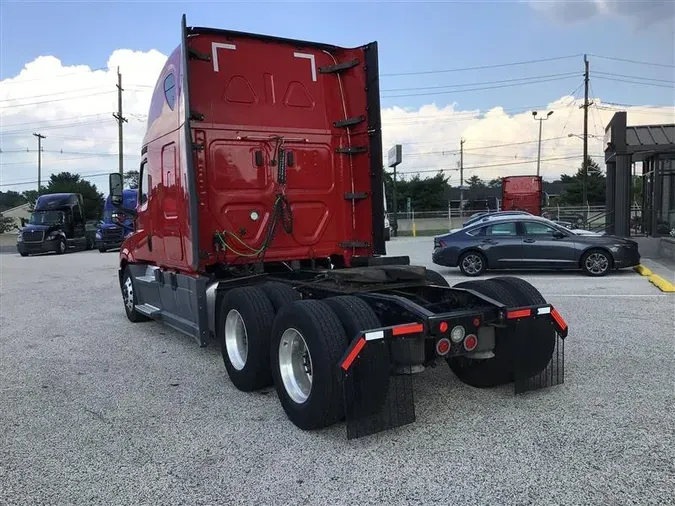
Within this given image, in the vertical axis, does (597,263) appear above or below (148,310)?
above

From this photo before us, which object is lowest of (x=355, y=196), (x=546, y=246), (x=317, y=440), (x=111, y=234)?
(x=317, y=440)

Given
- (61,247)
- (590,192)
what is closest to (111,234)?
(61,247)

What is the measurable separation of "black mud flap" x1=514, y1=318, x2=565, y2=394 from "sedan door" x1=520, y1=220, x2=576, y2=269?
8.86 metres

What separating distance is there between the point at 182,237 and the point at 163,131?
56.0 inches

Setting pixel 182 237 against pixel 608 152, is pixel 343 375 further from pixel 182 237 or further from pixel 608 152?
pixel 608 152

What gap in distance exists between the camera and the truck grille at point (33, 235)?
27703 mm

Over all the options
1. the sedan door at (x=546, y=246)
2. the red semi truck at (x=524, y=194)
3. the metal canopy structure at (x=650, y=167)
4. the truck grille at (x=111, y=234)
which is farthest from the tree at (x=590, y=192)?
the sedan door at (x=546, y=246)

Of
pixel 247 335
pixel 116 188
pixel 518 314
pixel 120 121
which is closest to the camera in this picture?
pixel 518 314

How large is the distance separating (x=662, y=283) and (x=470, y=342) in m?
8.34

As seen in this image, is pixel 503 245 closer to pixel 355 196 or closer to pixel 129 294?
pixel 355 196

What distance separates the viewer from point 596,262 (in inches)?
500

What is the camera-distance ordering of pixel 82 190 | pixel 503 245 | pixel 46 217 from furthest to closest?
1. pixel 82 190
2. pixel 46 217
3. pixel 503 245

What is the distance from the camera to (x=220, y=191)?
6109mm

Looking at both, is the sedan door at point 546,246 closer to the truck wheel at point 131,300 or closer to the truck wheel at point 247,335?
the truck wheel at point 131,300
